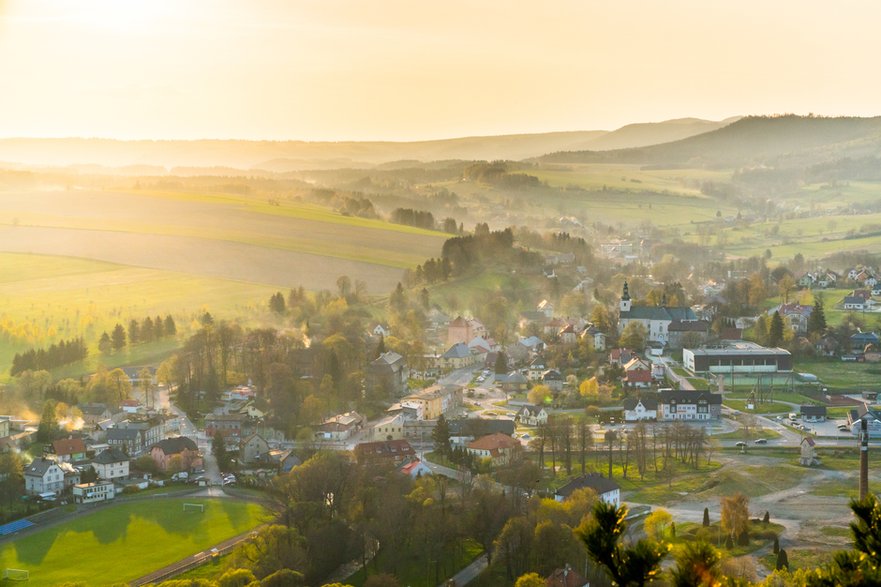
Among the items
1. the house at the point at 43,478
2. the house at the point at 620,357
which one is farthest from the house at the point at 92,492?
the house at the point at 620,357

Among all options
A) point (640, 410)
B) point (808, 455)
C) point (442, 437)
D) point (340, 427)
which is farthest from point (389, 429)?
point (808, 455)

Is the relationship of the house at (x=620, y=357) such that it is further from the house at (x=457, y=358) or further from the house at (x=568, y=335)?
the house at (x=457, y=358)

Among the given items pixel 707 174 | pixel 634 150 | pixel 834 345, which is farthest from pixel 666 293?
pixel 634 150

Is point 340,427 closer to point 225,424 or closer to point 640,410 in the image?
point 225,424

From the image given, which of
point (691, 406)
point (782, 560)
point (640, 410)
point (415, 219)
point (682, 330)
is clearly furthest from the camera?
point (415, 219)

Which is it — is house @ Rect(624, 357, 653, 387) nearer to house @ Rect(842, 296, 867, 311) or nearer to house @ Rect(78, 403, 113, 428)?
house @ Rect(842, 296, 867, 311)

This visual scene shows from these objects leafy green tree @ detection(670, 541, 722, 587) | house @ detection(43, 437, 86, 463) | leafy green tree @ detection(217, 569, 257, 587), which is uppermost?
leafy green tree @ detection(670, 541, 722, 587)

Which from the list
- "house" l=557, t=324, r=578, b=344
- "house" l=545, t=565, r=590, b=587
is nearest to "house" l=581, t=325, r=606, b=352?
"house" l=557, t=324, r=578, b=344
